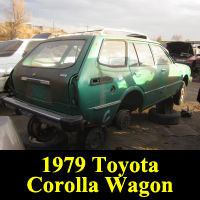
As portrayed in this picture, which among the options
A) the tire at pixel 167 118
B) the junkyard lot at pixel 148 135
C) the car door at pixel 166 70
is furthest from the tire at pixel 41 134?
the car door at pixel 166 70

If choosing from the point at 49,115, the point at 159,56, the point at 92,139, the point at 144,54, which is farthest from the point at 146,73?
the point at 49,115

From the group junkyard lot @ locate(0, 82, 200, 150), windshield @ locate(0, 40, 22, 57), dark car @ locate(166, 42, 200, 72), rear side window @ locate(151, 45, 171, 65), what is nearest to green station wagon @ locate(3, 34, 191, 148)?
rear side window @ locate(151, 45, 171, 65)

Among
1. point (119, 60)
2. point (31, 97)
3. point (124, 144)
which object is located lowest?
point (124, 144)

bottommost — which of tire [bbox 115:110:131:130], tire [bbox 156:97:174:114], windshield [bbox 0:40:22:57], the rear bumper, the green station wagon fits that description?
tire [bbox 156:97:174:114]

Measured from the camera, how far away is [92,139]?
12.8 ft

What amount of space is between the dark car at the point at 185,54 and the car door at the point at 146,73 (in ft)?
30.2

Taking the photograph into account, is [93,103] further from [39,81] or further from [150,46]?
[150,46]

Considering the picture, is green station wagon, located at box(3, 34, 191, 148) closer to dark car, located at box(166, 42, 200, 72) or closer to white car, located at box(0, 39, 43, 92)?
white car, located at box(0, 39, 43, 92)

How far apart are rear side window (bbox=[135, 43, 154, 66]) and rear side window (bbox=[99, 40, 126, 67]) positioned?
1.48 ft

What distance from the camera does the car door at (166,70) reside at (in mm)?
5258

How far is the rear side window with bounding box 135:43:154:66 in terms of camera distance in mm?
4594

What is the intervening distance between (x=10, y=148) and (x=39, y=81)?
80.5 inches

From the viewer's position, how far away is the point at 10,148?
6.12 feet

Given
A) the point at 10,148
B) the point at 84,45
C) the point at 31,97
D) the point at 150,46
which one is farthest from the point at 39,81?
the point at 150,46
